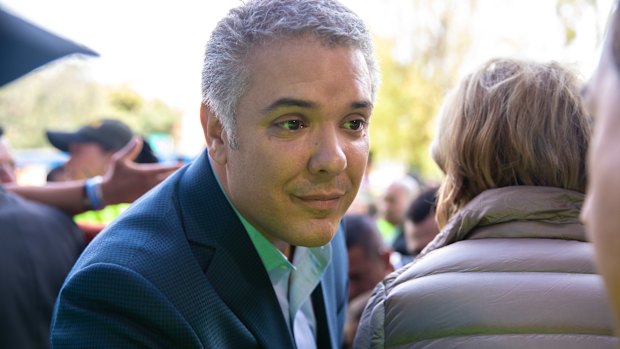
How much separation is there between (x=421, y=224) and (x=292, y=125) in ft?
7.57

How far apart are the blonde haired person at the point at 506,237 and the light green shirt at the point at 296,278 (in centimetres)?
40

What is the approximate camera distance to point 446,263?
185 centimetres

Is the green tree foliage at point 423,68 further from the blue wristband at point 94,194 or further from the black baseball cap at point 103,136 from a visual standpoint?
the blue wristband at point 94,194

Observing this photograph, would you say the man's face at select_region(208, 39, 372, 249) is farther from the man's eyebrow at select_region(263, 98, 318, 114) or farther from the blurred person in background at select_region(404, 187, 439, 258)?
the blurred person in background at select_region(404, 187, 439, 258)

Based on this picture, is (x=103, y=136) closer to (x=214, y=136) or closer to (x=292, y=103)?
(x=214, y=136)

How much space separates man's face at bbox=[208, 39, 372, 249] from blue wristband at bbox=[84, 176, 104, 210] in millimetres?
1248

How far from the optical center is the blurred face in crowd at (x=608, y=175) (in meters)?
0.81

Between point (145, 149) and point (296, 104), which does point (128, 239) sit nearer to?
point (296, 104)

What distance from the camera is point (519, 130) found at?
205cm

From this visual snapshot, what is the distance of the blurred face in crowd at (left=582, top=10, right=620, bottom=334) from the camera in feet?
2.64

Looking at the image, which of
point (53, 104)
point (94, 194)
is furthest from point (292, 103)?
point (53, 104)

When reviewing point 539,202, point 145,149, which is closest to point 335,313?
point 539,202

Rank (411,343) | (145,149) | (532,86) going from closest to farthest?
(411,343), (532,86), (145,149)

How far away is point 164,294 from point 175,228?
0.24 metres
